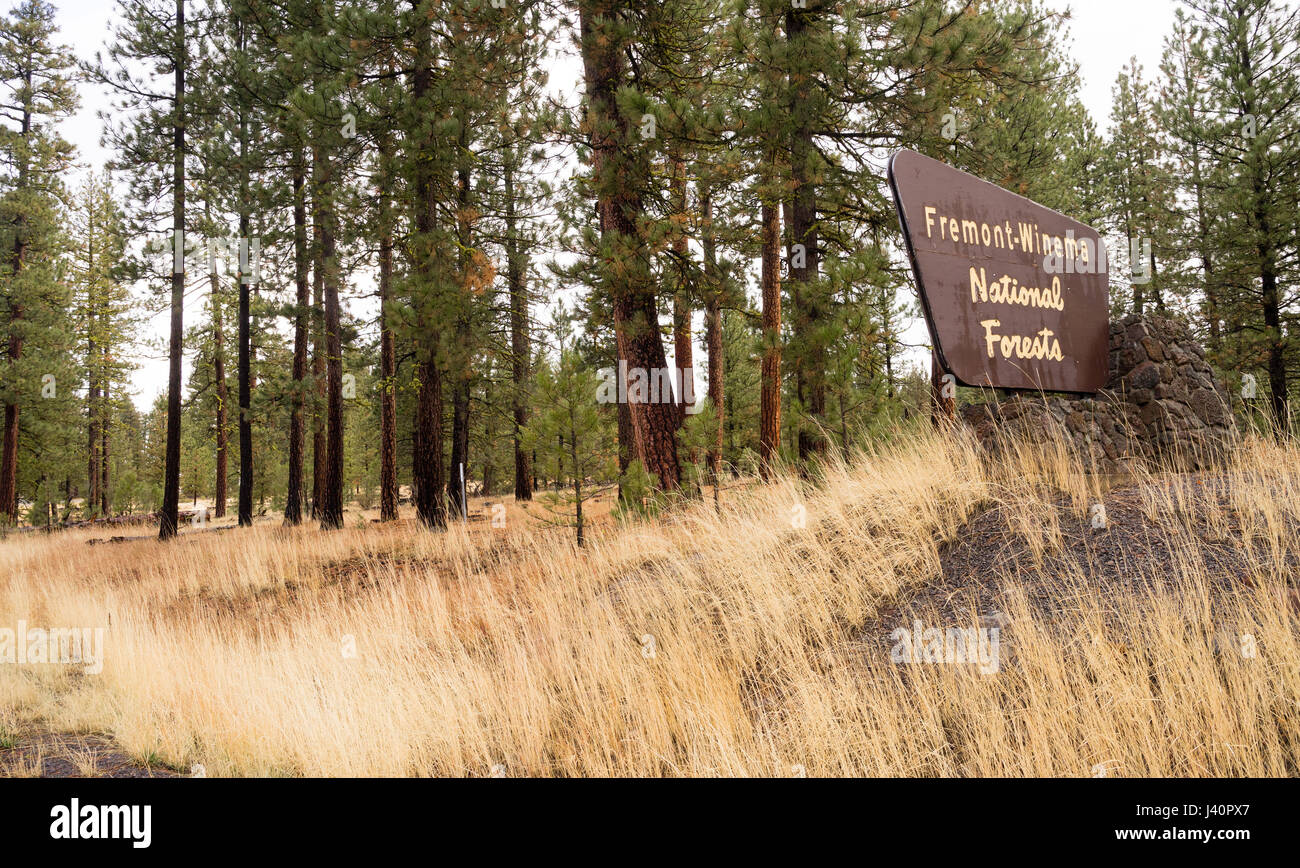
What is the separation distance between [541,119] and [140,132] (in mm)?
12542

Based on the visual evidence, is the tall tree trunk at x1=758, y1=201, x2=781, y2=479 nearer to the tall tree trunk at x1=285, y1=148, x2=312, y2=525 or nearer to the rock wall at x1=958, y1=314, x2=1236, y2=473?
the rock wall at x1=958, y1=314, x2=1236, y2=473

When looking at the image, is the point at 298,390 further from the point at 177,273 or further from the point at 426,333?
the point at 426,333

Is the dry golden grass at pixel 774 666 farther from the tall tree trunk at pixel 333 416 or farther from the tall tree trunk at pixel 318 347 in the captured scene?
the tall tree trunk at pixel 318 347

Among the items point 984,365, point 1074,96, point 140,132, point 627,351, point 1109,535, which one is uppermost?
point 1074,96

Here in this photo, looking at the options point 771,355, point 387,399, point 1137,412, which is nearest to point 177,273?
point 387,399

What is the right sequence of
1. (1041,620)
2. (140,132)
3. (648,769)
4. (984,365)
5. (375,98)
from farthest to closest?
(140,132) < (375,98) < (984,365) < (1041,620) < (648,769)

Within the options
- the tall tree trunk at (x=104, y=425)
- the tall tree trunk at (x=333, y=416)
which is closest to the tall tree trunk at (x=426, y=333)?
the tall tree trunk at (x=333, y=416)

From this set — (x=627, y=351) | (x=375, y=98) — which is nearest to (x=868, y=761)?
(x=627, y=351)

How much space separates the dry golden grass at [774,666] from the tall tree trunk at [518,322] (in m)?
8.71

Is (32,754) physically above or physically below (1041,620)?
below

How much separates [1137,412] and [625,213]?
6.16 m

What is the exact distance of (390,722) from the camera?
3.48m

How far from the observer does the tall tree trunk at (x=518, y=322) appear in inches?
594
